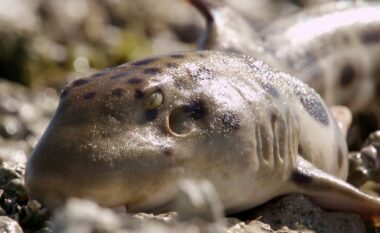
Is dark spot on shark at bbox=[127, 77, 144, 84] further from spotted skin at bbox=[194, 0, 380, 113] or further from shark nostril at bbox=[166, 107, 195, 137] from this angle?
spotted skin at bbox=[194, 0, 380, 113]

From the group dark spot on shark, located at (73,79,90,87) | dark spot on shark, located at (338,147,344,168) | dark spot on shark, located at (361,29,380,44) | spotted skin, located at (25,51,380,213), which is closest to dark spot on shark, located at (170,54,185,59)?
spotted skin, located at (25,51,380,213)

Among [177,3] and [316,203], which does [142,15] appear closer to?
[177,3]

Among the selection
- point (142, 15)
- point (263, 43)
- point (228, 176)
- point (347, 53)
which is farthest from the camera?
point (142, 15)

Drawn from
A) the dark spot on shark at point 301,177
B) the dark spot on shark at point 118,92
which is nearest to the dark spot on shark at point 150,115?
the dark spot on shark at point 118,92

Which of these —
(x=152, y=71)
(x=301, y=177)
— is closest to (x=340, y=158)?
(x=301, y=177)

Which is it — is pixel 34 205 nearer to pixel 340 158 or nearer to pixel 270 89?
pixel 270 89

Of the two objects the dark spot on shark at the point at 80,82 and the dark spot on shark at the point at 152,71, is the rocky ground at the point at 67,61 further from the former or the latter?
the dark spot on shark at the point at 152,71

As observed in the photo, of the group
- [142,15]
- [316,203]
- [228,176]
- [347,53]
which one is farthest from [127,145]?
[142,15]
